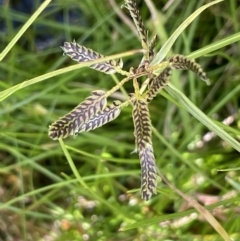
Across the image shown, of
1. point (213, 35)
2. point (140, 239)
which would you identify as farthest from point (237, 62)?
point (140, 239)

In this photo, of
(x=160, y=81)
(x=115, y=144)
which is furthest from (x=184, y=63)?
(x=115, y=144)

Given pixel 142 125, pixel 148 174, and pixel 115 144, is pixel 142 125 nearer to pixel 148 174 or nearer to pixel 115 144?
pixel 148 174

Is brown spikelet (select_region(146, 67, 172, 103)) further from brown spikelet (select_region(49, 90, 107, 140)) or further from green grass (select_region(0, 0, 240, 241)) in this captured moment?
green grass (select_region(0, 0, 240, 241))

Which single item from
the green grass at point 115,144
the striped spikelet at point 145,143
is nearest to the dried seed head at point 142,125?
the striped spikelet at point 145,143

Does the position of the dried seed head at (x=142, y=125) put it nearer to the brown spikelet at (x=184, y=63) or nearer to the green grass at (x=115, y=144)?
the brown spikelet at (x=184, y=63)

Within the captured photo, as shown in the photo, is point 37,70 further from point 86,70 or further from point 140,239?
point 140,239
